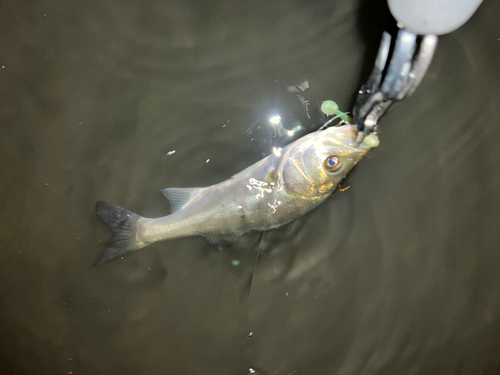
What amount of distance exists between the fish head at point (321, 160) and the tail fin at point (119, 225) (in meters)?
0.93

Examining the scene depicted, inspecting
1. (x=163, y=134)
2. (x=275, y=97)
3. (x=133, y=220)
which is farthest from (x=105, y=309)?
(x=275, y=97)

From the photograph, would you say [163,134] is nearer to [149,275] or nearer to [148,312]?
[149,275]

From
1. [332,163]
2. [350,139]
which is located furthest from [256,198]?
[350,139]

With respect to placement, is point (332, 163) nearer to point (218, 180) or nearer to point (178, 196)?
point (218, 180)

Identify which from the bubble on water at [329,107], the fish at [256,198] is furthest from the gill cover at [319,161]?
the bubble on water at [329,107]

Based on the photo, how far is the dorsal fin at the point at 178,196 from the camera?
5.98ft

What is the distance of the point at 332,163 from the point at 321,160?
0.06 m

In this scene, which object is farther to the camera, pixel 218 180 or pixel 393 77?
pixel 218 180

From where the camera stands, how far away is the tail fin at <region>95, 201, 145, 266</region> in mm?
1830

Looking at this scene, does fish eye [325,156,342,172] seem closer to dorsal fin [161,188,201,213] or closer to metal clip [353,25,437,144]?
metal clip [353,25,437,144]

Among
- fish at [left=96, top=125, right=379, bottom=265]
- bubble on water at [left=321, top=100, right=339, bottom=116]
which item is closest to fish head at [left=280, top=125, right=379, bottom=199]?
fish at [left=96, top=125, right=379, bottom=265]

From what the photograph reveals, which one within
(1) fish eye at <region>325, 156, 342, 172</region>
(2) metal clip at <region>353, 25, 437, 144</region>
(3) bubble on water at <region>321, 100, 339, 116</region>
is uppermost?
(3) bubble on water at <region>321, 100, 339, 116</region>

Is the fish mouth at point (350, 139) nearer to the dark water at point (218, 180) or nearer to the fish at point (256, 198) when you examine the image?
the fish at point (256, 198)

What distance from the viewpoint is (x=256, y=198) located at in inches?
67.3
